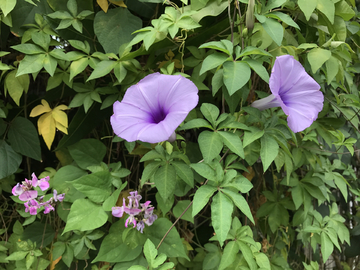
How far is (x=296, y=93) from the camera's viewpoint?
776 millimetres

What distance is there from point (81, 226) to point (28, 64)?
0.56 m

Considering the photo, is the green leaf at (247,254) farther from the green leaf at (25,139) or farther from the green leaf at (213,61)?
the green leaf at (25,139)

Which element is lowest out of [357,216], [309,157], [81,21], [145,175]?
[357,216]

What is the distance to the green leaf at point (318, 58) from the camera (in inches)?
34.6

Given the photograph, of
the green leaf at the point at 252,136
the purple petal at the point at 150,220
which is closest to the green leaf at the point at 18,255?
the purple petal at the point at 150,220

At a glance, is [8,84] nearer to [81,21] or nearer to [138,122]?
[81,21]

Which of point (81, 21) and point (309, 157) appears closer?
point (81, 21)

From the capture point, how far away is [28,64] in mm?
913

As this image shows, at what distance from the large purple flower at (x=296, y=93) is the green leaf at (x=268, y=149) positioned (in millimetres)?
82

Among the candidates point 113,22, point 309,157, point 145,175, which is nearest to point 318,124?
point 309,157

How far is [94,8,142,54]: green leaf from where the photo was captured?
0.94 metres

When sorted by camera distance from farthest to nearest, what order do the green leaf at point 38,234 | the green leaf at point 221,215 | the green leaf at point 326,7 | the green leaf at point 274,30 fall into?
1. the green leaf at point 38,234
2. the green leaf at point 326,7
3. the green leaf at point 274,30
4. the green leaf at point 221,215

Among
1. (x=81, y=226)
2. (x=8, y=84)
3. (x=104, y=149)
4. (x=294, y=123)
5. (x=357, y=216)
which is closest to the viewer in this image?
(x=294, y=123)

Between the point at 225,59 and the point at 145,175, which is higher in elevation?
the point at 225,59
